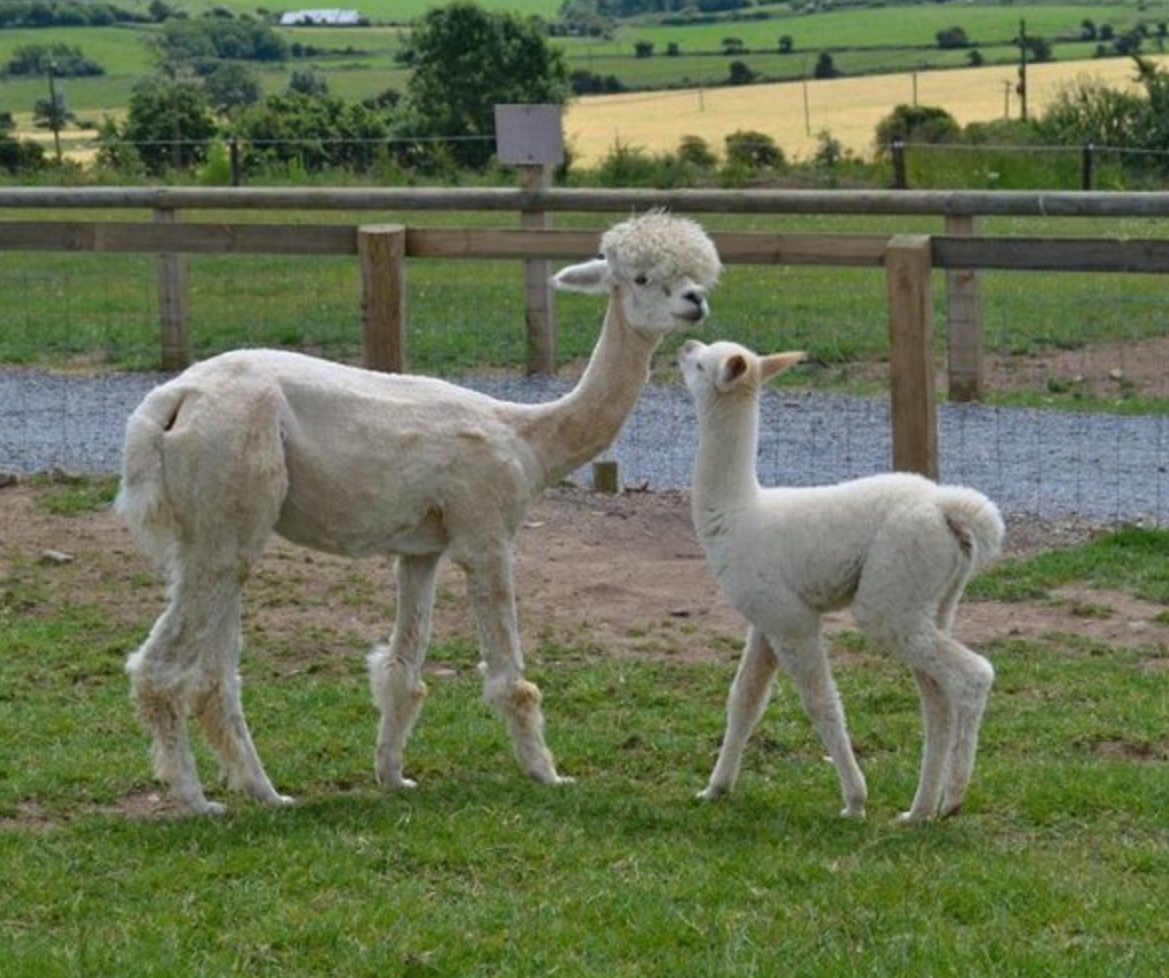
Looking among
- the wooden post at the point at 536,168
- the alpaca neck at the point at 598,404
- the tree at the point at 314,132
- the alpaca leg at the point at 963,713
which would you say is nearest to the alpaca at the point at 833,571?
the alpaca leg at the point at 963,713

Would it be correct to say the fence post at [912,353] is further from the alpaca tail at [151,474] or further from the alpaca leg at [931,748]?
the alpaca tail at [151,474]

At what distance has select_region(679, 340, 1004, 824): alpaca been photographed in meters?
6.78

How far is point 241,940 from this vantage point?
564 centimetres

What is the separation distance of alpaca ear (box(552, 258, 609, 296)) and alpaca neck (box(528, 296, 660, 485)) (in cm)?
7

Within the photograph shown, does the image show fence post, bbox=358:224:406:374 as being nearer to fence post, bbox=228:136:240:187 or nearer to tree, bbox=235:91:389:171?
fence post, bbox=228:136:240:187

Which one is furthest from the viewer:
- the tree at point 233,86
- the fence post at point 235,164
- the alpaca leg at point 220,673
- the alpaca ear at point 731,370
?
the tree at point 233,86

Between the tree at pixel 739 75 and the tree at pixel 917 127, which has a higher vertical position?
the tree at pixel 739 75

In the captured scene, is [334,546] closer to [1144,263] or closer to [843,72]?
[1144,263]

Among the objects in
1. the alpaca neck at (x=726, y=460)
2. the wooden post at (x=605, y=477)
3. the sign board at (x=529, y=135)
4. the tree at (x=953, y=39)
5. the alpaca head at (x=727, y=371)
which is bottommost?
the wooden post at (x=605, y=477)

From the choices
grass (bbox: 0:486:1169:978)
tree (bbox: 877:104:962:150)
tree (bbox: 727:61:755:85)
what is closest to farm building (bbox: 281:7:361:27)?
tree (bbox: 727:61:755:85)

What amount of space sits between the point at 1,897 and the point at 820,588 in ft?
8.23

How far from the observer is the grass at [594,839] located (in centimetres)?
558

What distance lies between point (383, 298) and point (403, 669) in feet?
14.5

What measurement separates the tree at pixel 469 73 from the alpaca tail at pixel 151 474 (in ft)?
85.5
